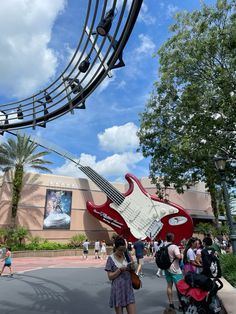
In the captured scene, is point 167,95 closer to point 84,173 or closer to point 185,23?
point 185,23

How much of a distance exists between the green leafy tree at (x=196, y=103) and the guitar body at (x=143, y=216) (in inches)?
488

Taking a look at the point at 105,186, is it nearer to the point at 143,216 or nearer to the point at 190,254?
the point at 143,216

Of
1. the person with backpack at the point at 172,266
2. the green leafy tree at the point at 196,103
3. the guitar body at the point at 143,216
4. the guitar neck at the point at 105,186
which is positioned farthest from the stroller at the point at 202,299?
the guitar neck at the point at 105,186

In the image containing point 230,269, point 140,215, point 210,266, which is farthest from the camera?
point 140,215

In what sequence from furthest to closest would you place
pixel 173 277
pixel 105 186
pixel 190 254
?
pixel 105 186
pixel 190 254
pixel 173 277

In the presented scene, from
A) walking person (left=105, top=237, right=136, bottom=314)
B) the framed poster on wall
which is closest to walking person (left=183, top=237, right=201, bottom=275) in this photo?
walking person (left=105, top=237, right=136, bottom=314)

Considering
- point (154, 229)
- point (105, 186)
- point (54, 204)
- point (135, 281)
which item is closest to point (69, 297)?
point (135, 281)

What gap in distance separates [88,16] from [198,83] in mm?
8562

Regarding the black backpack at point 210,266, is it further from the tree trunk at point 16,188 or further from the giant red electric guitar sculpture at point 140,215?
the tree trunk at point 16,188

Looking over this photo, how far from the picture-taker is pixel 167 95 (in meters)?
14.8

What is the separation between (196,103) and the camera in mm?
12453

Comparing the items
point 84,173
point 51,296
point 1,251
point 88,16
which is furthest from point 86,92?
point 84,173

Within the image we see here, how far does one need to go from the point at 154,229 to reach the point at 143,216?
158 cm

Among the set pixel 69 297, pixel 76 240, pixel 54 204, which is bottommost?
pixel 69 297
